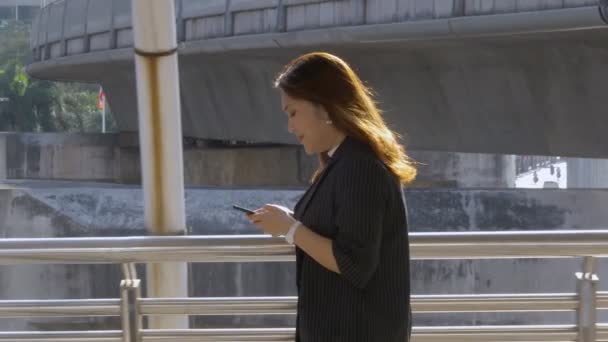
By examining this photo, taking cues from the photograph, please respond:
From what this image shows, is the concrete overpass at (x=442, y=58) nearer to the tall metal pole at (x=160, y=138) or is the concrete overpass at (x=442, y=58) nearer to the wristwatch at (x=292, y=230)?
the tall metal pole at (x=160, y=138)

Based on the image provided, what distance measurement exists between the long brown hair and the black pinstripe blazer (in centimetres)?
4

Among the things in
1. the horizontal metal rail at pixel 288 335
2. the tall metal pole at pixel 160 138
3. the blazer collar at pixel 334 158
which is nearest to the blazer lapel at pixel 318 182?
the blazer collar at pixel 334 158

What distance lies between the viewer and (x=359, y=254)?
3783 mm

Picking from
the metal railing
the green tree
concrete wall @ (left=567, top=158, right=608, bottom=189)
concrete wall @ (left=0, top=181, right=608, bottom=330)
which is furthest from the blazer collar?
the green tree

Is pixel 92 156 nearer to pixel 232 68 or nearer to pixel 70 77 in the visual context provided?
pixel 70 77

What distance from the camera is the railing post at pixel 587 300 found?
18.2ft

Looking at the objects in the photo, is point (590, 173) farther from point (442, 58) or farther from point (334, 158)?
point (334, 158)

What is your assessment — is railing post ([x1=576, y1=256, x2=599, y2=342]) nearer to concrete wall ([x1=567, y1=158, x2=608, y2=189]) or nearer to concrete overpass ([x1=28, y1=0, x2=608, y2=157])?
concrete overpass ([x1=28, y1=0, x2=608, y2=157])

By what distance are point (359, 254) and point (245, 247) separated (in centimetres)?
144

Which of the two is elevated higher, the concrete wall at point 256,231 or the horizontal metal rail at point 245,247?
the horizontal metal rail at point 245,247

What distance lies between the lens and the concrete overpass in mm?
14359

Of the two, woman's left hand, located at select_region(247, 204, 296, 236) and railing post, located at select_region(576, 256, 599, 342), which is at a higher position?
woman's left hand, located at select_region(247, 204, 296, 236)

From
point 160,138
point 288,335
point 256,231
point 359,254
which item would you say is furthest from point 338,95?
point 256,231

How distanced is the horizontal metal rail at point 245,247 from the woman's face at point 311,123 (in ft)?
3.96
